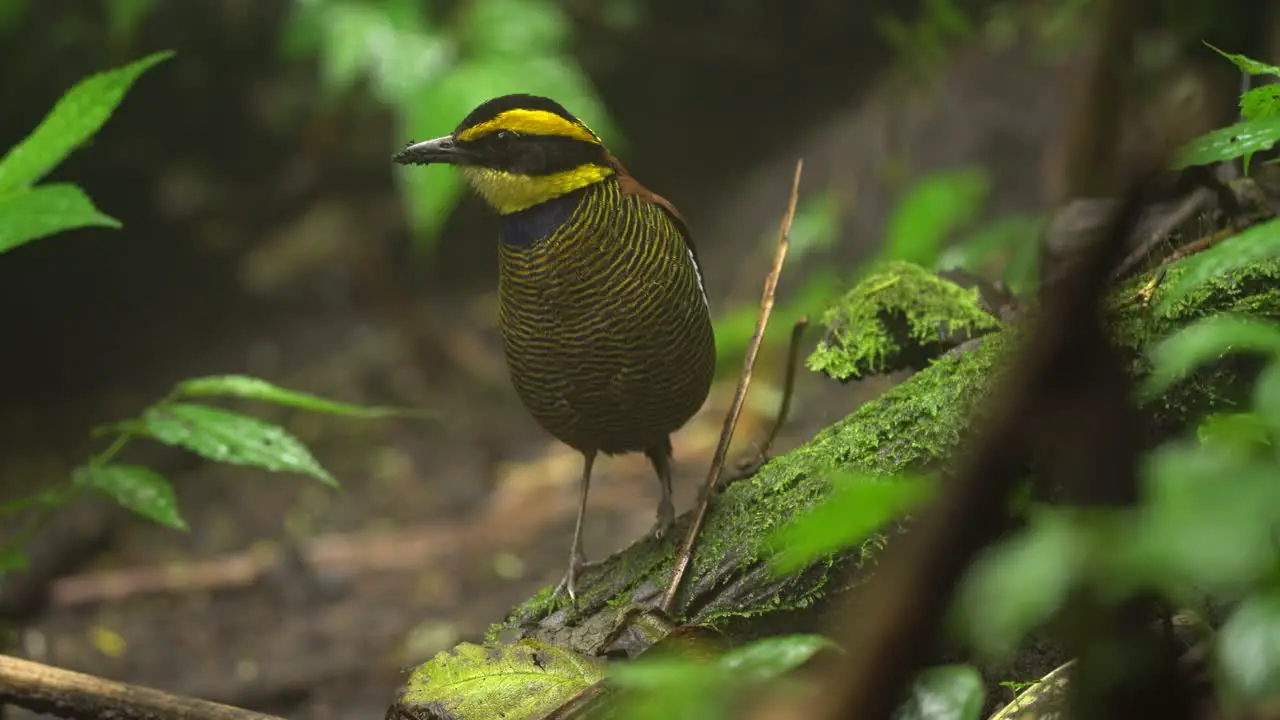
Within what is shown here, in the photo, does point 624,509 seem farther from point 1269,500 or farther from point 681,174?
point 1269,500

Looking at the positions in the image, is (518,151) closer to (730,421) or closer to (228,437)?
(730,421)

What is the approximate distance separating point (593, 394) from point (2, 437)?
4.76m

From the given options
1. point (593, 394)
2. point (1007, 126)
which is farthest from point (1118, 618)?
point (1007, 126)

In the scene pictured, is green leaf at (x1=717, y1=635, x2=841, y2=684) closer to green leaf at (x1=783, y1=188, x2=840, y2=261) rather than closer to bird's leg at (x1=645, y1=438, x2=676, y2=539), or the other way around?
bird's leg at (x1=645, y1=438, x2=676, y2=539)

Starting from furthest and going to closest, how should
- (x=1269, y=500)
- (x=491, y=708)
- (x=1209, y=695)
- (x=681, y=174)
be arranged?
1. (x=681, y=174)
2. (x=491, y=708)
3. (x=1209, y=695)
4. (x=1269, y=500)

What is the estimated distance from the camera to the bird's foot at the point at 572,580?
269 cm

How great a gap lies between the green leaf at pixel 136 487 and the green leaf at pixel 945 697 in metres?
1.80

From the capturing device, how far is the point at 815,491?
238 cm

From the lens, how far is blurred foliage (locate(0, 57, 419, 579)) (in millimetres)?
2449

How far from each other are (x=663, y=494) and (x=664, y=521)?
0.13 m

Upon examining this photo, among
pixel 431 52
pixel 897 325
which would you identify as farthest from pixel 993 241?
pixel 431 52

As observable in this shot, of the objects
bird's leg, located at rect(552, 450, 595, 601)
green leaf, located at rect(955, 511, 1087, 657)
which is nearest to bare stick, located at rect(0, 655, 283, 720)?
bird's leg, located at rect(552, 450, 595, 601)

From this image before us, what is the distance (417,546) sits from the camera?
533 cm

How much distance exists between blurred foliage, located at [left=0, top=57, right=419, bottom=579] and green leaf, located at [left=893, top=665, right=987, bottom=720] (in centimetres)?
148
